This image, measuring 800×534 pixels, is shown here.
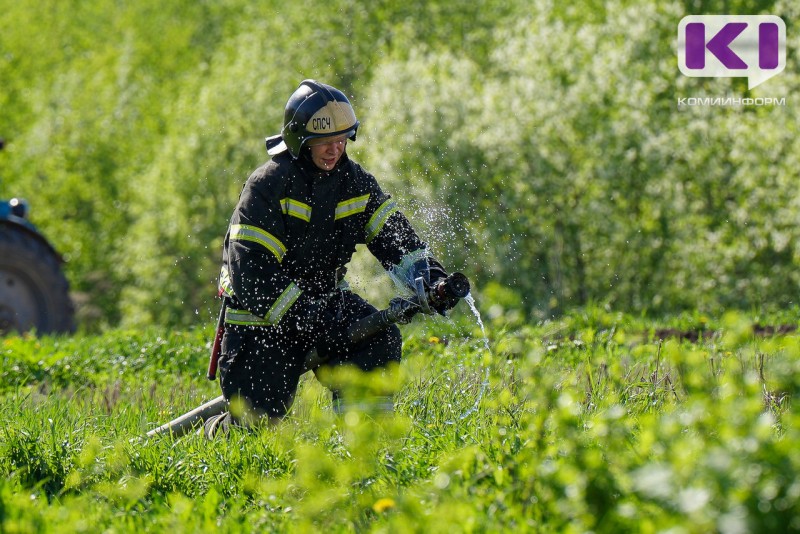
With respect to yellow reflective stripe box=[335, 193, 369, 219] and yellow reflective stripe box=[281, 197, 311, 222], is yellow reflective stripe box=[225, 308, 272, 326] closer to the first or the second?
yellow reflective stripe box=[281, 197, 311, 222]

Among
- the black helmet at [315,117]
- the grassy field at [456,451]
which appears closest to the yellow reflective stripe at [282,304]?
the grassy field at [456,451]

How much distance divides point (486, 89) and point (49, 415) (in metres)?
12.2

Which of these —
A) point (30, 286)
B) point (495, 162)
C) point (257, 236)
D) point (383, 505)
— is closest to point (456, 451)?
point (383, 505)

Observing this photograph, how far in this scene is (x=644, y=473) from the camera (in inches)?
121

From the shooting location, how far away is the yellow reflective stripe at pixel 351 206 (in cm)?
654

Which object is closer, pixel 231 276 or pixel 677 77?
pixel 231 276

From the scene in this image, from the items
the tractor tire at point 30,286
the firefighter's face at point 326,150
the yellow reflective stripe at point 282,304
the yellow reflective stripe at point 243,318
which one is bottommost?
the tractor tire at point 30,286

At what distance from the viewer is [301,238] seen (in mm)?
6449

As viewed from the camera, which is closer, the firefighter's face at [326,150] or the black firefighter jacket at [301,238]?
the black firefighter jacket at [301,238]

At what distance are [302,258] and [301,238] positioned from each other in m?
0.11

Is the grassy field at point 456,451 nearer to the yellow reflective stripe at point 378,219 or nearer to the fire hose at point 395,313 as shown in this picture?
the fire hose at point 395,313

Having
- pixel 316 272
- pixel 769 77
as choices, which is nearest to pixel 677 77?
pixel 769 77

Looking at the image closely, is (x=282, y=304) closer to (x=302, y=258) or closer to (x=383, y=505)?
(x=302, y=258)

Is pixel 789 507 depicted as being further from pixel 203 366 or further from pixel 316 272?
pixel 203 366
